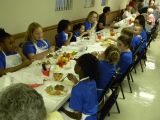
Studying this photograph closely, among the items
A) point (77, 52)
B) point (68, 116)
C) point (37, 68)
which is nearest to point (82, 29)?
point (77, 52)

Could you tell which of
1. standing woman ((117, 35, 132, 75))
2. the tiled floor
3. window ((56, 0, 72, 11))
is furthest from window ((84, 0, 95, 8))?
standing woman ((117, 35, 132, 75))

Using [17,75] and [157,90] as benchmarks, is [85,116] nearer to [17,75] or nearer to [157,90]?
[17,75]

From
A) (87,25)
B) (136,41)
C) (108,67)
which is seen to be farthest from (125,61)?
(87,25)

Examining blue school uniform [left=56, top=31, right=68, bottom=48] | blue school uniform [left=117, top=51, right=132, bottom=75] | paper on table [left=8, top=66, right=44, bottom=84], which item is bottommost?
blue school uniform [left=117, top=51, right=132, bottom=75]

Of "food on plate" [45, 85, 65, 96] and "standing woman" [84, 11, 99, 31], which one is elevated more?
"standing woman" [84, 11, 99, 31]

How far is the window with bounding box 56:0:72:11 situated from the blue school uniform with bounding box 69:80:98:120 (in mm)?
3358

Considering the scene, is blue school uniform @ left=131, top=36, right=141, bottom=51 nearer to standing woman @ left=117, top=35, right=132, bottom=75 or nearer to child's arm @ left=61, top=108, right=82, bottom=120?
standing woman @ left=117, top=35, right=132, bottom=75

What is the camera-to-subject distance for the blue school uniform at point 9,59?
2.87 meters

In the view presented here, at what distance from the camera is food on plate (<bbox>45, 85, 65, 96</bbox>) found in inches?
87.8

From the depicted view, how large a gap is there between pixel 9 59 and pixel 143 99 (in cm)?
220

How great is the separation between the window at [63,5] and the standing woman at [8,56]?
235 cm

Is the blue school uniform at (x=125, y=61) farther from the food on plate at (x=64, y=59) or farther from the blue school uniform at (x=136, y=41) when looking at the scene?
the blue school uniform at (x=136, y=41)

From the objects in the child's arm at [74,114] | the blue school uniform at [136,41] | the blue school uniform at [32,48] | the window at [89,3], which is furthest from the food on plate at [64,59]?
the window at [89,3]

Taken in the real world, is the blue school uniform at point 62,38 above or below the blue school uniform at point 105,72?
above
